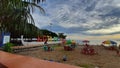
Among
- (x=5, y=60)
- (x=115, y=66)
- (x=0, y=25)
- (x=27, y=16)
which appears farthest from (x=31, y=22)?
(x=115, y=66)

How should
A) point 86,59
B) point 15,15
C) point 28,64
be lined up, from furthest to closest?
point 86,59
point 15,15
point 28,64

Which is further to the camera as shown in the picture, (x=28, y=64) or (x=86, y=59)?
(x=86, y=59)

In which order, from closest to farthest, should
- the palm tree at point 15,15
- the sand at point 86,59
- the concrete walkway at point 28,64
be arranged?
the concrete walkway at point 28,64, the palm tree at point 15,15, the sand at point 86,59

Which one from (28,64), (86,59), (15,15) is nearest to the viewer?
(28,64)

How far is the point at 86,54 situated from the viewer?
17.3 metres

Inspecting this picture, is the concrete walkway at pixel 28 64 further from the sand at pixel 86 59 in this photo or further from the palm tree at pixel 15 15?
the sand at pixel 86 59

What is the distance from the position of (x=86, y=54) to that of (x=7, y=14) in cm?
1081

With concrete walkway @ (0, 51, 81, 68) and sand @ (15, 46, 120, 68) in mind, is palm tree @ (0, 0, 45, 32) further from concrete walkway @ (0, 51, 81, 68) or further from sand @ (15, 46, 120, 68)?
concrete walkway @ (0, 51, 81, 68)

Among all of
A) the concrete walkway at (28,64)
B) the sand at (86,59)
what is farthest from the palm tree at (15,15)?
the concrete walkway at (28,64)

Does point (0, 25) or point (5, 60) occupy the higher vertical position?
point (0, 25)

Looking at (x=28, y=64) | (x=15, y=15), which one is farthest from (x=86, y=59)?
(x=28, y=64)

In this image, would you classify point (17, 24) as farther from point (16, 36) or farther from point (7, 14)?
point (16, 36)

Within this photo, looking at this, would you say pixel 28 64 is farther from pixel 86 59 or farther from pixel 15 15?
pixel 86 59

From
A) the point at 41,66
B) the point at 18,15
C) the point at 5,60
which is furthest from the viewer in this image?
the point at 18,15
